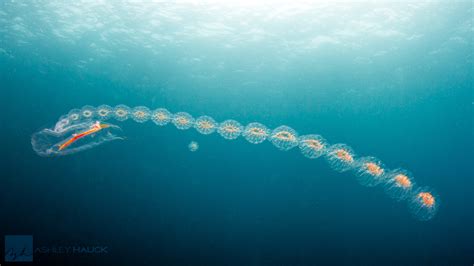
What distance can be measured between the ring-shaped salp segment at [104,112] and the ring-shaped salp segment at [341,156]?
891 centimetres

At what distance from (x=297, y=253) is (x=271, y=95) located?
14649 millimetres

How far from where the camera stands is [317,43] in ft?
44.4

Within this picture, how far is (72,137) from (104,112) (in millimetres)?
1689

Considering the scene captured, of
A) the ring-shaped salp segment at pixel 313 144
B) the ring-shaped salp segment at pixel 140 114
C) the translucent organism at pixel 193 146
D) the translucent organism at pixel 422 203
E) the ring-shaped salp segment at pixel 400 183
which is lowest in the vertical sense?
the translucent organism at pixel 422 203

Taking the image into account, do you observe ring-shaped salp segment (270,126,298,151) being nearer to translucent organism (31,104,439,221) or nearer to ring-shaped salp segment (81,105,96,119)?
translucent organism (31,104,439,221)

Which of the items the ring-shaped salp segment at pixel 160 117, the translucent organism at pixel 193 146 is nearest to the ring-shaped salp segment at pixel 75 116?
the ring-shaped salp segment at pixel 160 117

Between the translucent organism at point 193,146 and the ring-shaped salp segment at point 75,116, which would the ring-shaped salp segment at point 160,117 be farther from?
the translucent organism at point 193,146

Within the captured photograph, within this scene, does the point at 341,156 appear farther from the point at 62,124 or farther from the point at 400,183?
the point at 62,124

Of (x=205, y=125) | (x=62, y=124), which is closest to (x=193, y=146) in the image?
(x=205, y=125)

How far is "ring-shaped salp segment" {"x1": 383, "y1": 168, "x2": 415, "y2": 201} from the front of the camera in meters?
8.90

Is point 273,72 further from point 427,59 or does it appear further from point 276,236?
point 276,236

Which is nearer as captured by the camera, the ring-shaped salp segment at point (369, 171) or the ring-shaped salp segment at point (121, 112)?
the ring-shaped salp segment at point (369, 171)

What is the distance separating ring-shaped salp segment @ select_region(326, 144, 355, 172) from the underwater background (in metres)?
6.63

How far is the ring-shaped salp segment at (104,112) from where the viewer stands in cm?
973
